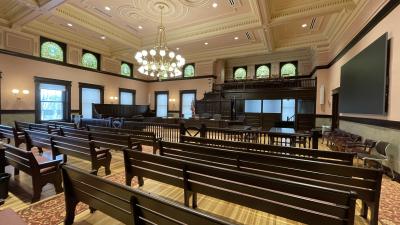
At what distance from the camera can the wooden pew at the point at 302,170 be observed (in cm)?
179

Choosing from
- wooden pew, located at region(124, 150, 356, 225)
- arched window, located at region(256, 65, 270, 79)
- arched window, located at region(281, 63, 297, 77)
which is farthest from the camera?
arched window, located at region(256, 65, 270, 79)

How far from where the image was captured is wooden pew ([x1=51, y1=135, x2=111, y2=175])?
3.32 meters

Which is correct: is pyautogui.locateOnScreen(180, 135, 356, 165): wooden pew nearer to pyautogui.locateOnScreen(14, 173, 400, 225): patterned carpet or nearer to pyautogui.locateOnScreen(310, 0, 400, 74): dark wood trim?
pyautogui.locateOnScreen(14, 173, 400, 225): patterned carpet

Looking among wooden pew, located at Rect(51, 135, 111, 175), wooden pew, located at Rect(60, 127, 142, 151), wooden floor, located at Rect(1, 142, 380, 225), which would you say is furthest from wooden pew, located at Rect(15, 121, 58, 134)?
wooden floor, located at Rect(1, 142, 380, 225)

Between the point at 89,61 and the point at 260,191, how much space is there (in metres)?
12.5

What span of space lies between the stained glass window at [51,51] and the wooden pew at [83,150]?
7.82m

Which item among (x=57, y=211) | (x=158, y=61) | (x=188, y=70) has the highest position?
(x=188, y=70)

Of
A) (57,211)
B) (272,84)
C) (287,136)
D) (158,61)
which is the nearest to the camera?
(57,211)

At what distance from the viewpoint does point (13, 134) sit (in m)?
4.95

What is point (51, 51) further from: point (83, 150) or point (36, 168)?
point (36, 168)

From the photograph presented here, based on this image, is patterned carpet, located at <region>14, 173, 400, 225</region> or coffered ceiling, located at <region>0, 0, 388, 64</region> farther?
coffered ceiling, located at <region>0, 0, 388, 64</region>

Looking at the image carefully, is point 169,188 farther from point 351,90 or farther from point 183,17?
point 183,17

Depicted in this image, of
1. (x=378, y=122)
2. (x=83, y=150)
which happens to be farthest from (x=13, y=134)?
(x=378, y=122)

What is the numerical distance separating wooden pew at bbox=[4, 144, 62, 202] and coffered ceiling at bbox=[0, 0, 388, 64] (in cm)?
518
